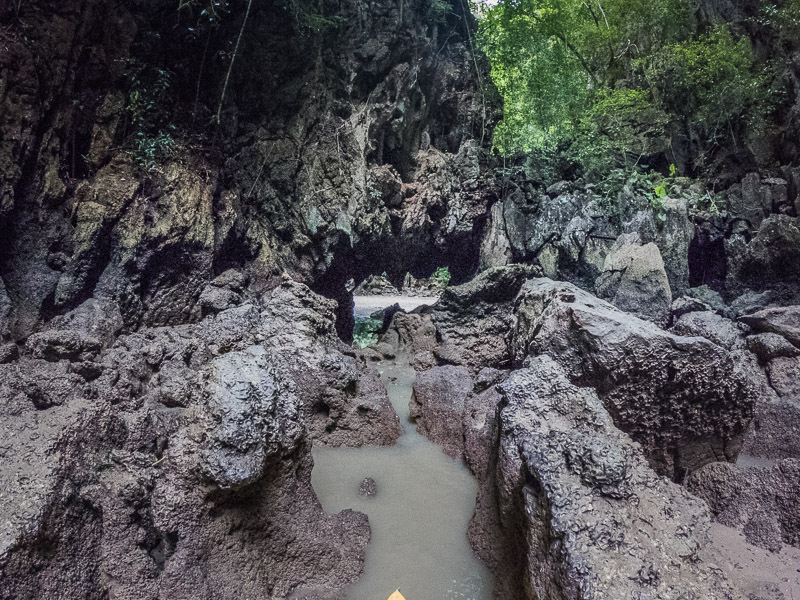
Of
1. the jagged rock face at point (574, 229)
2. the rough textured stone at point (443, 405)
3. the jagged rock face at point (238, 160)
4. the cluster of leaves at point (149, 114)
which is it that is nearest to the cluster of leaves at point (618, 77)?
the jagged rock face at point (574, 229)

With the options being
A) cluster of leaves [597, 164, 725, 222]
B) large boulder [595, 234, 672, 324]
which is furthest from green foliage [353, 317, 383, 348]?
cluster of leaves [597, 164, 725, 222]

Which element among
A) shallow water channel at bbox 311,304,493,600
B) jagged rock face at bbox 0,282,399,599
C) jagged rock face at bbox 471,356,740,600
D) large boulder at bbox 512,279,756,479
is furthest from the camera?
large boulder at bbox 512,279,756,479

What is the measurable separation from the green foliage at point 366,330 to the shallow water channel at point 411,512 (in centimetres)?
504

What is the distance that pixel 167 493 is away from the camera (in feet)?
5.99

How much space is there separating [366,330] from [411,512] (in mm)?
6720

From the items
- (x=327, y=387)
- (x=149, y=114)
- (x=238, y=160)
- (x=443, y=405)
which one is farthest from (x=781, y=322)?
(x=149, y=114)

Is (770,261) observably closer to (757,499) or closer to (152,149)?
(757,499)

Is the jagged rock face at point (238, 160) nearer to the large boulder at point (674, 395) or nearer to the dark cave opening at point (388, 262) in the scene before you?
the dark cave opening at point (388, 262)

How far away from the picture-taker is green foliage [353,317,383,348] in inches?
354

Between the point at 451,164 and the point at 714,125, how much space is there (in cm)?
629

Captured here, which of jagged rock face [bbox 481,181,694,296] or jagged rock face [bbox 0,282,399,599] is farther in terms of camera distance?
jagged rock face [bbox 481,181,694,296]

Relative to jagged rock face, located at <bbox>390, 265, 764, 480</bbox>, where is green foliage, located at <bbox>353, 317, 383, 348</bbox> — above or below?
below

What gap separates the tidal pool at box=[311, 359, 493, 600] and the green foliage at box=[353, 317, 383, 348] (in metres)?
5.04

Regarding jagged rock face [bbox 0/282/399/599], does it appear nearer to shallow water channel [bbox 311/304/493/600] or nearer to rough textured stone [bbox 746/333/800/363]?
shallow water channel [bbox 311/304/493/600]
